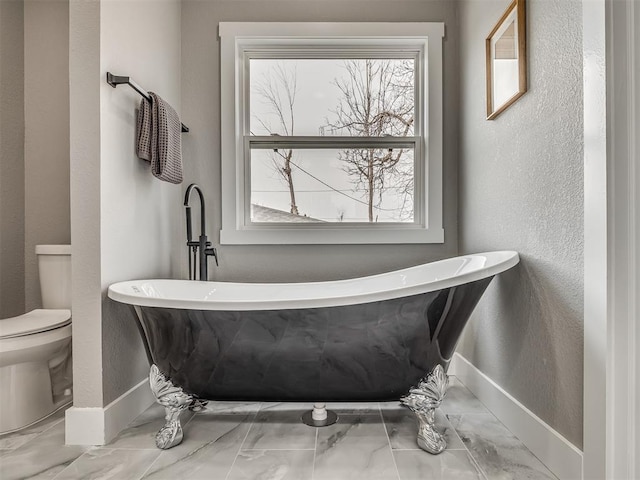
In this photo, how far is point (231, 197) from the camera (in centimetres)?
256

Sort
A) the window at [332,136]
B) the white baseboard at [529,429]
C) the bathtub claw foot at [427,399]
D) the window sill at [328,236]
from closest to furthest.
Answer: the white baseboard at [529,429] < the bathtub claw foot at [427,399] < the window sill at [328,236] < the window at [332,136]

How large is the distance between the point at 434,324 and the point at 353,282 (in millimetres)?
777

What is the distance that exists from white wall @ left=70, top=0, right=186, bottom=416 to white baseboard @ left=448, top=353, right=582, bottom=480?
1710mm

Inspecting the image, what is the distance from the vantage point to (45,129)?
2.43 meters

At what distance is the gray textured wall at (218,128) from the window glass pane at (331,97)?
0.25 meters

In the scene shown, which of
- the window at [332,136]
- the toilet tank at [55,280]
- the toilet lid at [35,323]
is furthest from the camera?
the window at [332,136]

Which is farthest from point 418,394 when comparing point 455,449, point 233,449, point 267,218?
point 267,218

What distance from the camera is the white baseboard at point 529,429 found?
1322 millimetres

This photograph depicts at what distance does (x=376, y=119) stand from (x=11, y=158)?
2.23m

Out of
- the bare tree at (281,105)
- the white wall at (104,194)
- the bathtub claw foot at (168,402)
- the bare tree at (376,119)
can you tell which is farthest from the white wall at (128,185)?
the bare tree at (376,119)

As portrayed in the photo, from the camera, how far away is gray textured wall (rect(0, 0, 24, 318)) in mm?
2314

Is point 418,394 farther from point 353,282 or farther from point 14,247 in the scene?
point 14,247

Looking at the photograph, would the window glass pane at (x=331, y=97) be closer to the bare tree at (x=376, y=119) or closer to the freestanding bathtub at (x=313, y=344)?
the bare tree at (x=376, y=119)

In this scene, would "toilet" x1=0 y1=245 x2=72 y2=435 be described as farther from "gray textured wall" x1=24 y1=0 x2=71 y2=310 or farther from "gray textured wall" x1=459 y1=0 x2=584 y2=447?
"gray textured wall" x1=459 y1=0 x2=584 y2=447
